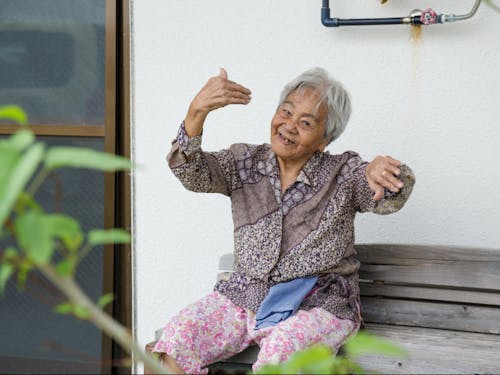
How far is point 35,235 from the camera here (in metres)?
0.68

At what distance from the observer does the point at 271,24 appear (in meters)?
3.05

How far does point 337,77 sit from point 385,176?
0.67 m

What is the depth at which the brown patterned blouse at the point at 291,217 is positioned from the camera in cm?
253

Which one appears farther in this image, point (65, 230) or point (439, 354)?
point (439, 354)

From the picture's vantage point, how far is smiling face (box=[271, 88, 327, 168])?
2.54 meters

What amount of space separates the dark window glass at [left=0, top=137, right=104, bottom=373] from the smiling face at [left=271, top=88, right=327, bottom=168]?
98 centimetres

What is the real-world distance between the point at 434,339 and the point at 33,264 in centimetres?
199

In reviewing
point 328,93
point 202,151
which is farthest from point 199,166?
point 328,93

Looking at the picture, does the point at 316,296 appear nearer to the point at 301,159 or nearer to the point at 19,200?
the point at 301,159

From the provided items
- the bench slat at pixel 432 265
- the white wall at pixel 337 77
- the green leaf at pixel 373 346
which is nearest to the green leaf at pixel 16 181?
the green leaf at pixel 373 346

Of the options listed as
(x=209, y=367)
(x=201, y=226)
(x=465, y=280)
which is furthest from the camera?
(x=201, y=226)

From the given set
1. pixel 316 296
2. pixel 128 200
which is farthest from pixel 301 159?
pixel 128 200

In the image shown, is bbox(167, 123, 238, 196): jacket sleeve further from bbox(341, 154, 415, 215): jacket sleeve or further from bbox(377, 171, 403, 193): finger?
bbox(377, 171, 403, 193): finger

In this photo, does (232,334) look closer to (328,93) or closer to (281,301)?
(281,301)
